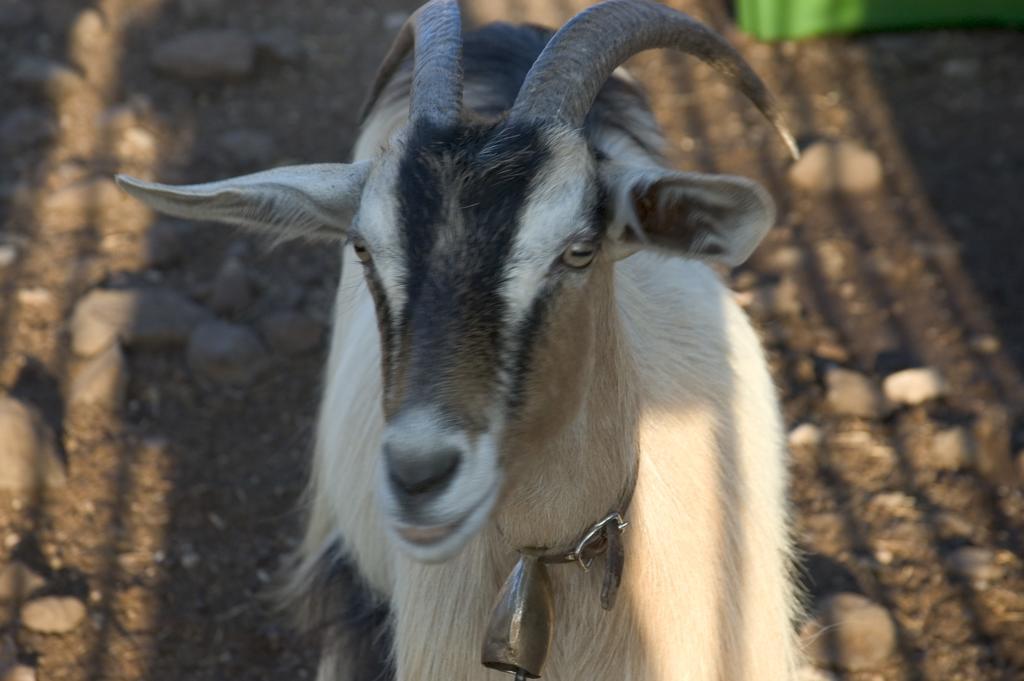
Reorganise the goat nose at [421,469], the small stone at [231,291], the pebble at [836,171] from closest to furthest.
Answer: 1. the goat nose at [421,469]
2. the small stone at [231,291]
3. the pebble at [836,171]

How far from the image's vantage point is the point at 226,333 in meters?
4.27

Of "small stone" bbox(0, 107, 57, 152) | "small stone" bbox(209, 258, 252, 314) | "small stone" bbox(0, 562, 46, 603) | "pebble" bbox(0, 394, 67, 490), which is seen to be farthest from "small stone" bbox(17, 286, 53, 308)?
"small stone" bbox(0, 562, 46, 603)

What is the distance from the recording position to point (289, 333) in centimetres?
434

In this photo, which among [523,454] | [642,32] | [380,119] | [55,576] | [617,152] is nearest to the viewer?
[523,454]

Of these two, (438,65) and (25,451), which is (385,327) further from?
(25,451)

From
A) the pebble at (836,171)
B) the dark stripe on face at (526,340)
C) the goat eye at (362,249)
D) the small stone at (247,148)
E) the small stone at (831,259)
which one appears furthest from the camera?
the small stone at (247,148)

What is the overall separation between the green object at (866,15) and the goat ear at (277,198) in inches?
158

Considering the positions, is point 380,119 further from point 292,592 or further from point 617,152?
point 292,592

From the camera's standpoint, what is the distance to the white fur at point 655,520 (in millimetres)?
2180

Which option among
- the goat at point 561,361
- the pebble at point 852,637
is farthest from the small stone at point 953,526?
the goat at point 561,361

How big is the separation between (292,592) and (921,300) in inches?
92.7

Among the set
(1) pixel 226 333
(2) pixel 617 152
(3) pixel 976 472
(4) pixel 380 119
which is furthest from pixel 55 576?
(3) pixel 976 472

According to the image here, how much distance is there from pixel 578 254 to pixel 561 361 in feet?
0.55

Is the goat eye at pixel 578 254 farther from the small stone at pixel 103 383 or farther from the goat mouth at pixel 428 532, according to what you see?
the small stone at pixel 103 383
